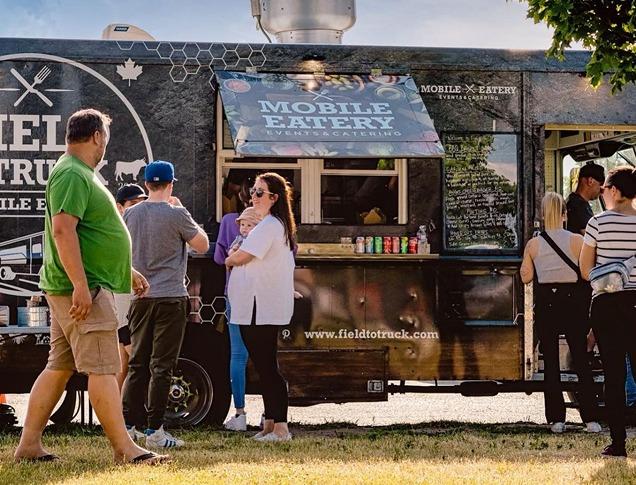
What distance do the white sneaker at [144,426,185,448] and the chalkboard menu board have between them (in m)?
2.81

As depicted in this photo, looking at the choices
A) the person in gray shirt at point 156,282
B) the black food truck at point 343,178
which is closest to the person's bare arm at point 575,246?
the black food truck at point 343,178

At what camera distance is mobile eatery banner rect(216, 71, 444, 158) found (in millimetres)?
8547

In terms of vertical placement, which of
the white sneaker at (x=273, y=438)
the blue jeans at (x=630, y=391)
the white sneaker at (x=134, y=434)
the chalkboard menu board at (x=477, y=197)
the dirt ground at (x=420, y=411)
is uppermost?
the chalkboard menu board at (x=477, y=197)

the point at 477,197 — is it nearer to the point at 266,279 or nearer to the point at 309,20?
the point at 309,20

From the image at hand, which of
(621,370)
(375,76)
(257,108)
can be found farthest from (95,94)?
(621,370)

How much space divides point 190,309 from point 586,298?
2904 millimetres

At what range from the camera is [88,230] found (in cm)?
636

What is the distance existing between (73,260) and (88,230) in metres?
0.26

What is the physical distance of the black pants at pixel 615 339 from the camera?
23.3ft

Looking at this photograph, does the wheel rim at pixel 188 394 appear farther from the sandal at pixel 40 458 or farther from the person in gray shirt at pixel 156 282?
the sandal at pixel 40 458

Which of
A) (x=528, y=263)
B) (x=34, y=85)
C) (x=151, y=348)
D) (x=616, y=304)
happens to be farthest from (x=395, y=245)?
(x=34, y=85)

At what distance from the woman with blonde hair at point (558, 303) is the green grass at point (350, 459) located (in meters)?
0.25

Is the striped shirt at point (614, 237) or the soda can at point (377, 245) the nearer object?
the striped shirt at point (614, 237)

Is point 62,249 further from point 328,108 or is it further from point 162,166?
point 328,108
